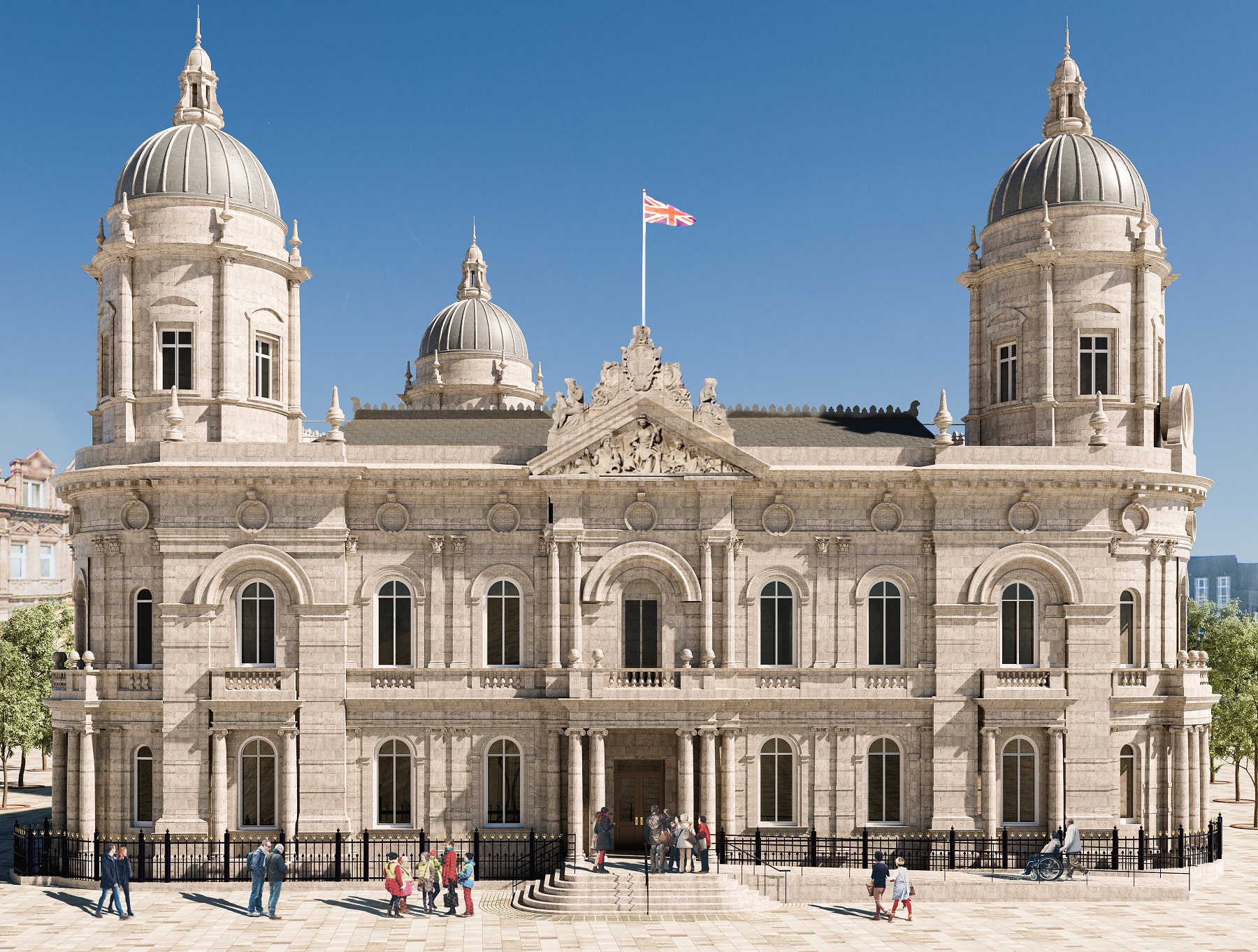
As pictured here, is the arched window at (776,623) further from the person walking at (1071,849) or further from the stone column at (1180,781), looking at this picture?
the stone column at (1180,781)

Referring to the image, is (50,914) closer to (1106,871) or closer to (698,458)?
(698,458)

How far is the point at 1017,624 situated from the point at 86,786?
102 ft

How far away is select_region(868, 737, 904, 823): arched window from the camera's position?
36562 millimetres

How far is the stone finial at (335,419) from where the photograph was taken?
3634cm

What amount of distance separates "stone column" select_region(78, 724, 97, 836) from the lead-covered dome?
1827 cm

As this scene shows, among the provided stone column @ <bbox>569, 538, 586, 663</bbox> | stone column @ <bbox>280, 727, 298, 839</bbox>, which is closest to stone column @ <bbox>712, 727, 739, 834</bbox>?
stone column @ <bbox>569, 538, 586, 663</bbox>

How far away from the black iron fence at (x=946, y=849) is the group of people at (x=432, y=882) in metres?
8.60

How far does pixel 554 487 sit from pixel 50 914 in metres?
19.2

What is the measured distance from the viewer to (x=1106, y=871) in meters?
34.6

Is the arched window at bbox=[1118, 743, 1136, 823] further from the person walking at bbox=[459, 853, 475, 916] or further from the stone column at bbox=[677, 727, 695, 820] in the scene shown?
the person walking at bbox=[459, 853, 475, 916]

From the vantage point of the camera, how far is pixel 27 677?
5166 cm

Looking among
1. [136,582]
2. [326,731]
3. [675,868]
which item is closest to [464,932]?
[675,868]

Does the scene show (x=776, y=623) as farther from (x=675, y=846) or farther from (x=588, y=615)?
(x=675, y=846)

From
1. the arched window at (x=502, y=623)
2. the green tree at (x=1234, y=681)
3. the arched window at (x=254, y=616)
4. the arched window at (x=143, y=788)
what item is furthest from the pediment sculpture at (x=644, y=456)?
the green tree at (x=1234, y=681)
